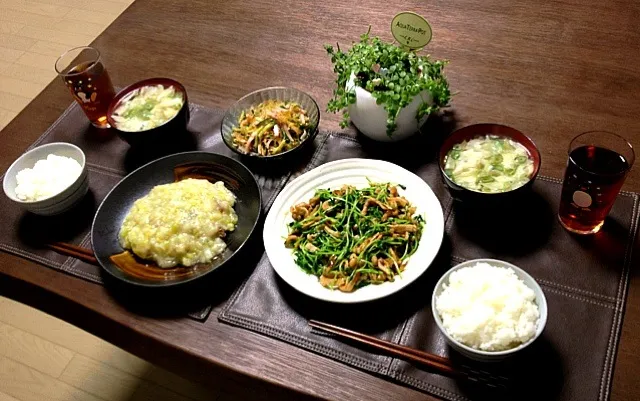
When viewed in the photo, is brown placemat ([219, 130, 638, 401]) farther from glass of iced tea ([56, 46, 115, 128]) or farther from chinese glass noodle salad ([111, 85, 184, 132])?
glass of iced tea ([56, 46, 115, 128])

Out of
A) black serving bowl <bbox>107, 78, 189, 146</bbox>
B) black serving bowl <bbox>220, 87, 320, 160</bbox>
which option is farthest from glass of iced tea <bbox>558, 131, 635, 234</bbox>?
black serving bowl <bbox>107, 78, 189, 146</bbox>

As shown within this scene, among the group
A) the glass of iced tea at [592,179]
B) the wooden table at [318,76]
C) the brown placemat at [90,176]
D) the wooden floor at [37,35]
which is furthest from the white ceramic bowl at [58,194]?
the wooden floor at [37,35]

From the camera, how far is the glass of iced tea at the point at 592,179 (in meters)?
1.22

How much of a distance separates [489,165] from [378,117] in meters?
0.32

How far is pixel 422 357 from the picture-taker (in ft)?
3.77

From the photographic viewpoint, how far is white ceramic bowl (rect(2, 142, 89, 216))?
5.08 feet

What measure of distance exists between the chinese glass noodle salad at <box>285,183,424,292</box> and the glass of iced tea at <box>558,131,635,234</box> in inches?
13.0

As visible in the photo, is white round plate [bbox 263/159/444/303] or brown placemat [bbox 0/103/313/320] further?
brown placemat [bbox 0/103/313/320]

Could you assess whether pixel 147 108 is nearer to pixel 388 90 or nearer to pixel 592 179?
pixel 388 90

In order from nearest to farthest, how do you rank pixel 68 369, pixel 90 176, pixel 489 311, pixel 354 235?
pixel 489 311, pixel 354 235, pixel 90 176, pixel 68 369

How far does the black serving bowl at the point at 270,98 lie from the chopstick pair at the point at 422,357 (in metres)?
0.54

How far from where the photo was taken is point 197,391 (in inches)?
88.4

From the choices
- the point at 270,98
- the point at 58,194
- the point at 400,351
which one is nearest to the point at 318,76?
the point at 270,98

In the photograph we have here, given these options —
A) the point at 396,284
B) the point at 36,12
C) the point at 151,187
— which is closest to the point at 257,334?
the point at 396,284
